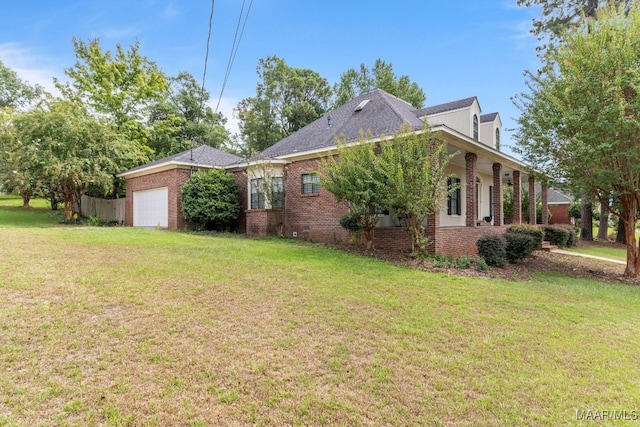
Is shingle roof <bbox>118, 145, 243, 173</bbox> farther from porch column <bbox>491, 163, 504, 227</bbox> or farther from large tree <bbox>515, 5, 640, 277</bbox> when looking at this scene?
large tree <bbox>515, 5, 640, 277</bbox>

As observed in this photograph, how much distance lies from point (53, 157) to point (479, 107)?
65.6 feet

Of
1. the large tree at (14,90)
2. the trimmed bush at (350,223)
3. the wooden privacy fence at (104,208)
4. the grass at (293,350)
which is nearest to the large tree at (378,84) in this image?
the wooden privacy fence at (104,208)

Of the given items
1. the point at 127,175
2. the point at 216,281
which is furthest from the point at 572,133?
the point at 127,175

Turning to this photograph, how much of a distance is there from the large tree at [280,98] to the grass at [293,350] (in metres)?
26.4

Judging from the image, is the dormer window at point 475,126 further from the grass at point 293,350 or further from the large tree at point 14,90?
the large tree at point 14,90

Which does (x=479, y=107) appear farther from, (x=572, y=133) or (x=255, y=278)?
(x=255, y=278)

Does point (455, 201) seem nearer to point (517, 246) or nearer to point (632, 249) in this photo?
point (517, 246)

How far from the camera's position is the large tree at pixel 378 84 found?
101 ft

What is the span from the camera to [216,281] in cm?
622

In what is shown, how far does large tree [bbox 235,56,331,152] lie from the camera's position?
1247 inches

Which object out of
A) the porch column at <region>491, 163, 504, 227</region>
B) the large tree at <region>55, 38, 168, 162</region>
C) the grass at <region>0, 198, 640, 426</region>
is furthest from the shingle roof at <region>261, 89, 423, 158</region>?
the large tree at <region>55, 38, 168, 162</region>

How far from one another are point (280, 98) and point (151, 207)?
18501mm

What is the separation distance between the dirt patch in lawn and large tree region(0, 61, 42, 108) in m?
39.8

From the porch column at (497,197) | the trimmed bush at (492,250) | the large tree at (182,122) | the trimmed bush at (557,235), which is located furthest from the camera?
the large tree at (182,122)
